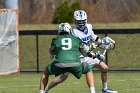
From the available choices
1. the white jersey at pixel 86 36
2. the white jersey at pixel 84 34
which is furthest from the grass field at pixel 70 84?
the white jersey at pixel 84 34

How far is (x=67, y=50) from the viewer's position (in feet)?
42.5

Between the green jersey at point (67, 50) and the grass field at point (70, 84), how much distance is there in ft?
9.79

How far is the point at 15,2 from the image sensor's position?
78.9ft

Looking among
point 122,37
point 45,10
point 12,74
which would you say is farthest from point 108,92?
point 45,10

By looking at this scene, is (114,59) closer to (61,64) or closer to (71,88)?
(71,88)

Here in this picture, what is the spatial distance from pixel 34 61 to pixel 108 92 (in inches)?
458

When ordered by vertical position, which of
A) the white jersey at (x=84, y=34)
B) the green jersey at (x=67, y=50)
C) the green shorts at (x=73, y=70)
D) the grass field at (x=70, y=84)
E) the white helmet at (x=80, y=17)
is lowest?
the grass field at (x=70, y=84)

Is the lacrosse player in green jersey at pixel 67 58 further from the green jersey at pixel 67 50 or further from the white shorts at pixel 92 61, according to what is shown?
the white shorts at pixel 92 61

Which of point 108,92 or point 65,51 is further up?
point 65,51

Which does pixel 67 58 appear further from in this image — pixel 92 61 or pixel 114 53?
pixel 114 53

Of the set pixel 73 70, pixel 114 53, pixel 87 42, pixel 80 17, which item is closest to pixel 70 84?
pixel 87 42

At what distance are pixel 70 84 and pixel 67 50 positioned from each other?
4829 mm

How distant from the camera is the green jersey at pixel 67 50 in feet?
42.2

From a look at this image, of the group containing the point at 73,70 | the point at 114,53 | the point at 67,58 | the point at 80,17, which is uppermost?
the point at 80,17
